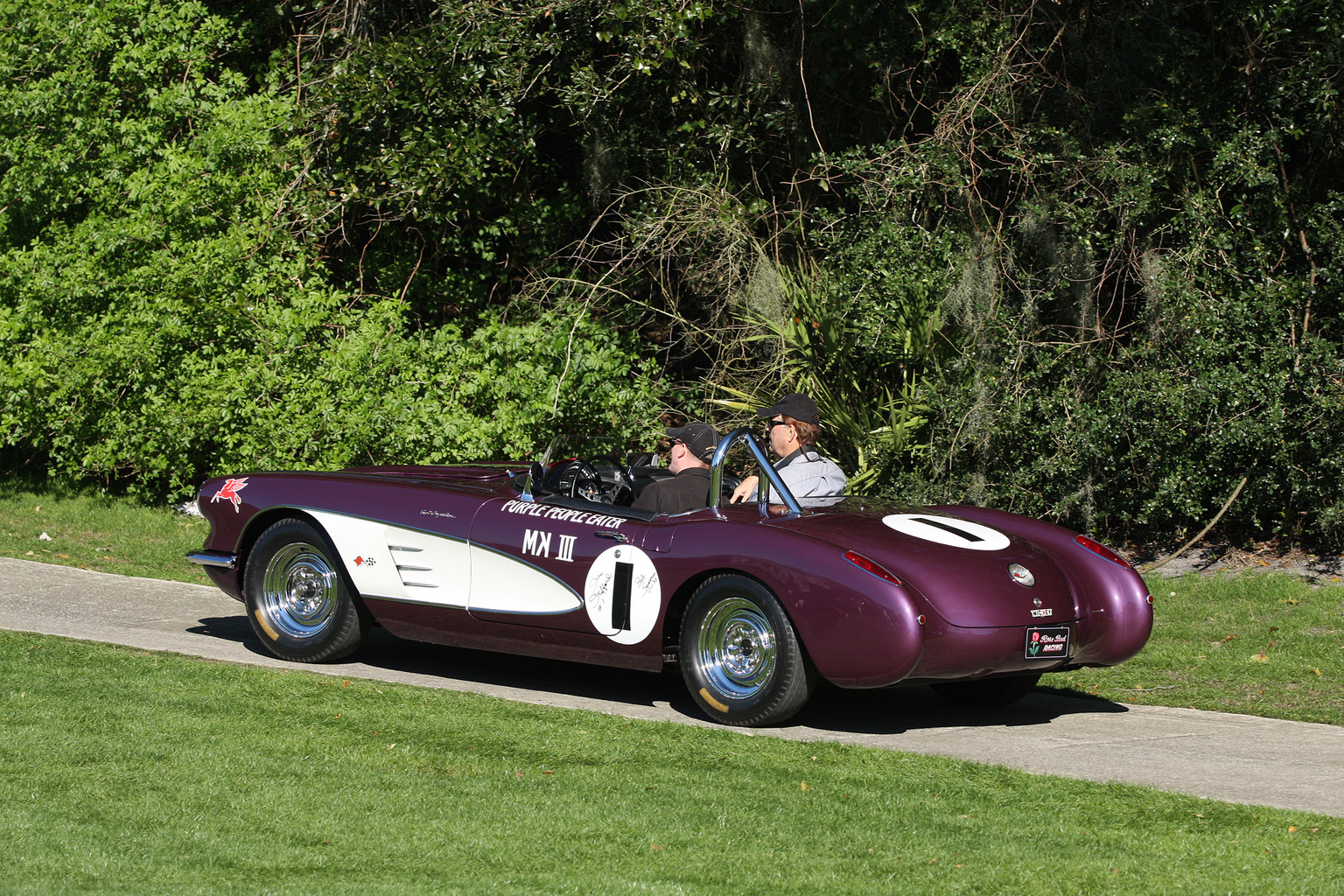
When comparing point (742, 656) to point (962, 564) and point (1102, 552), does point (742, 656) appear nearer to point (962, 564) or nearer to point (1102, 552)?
point (962, 564)

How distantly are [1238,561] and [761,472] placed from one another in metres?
6.13

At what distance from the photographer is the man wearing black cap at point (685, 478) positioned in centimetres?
676

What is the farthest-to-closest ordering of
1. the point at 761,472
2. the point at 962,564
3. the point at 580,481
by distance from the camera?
the point at 580,481 < the point at 761,472 < the point at 962,564

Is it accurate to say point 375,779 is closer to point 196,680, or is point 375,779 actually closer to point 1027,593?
point 196,680

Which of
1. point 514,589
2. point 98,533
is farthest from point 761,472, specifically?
point 98,533

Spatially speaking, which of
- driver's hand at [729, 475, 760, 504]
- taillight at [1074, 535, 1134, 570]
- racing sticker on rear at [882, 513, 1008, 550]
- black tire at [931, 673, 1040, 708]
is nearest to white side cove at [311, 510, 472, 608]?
driver's hand at [729, 475, 760, 504]

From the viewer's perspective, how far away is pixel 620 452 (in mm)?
7387

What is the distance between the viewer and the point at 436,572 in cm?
687

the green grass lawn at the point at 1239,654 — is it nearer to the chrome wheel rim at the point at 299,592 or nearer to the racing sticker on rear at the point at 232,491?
the chrome wheel rim at the point at 299,592

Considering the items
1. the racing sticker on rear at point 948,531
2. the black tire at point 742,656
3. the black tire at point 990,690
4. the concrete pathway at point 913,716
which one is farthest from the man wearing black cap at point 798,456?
the black tire at point 990,690

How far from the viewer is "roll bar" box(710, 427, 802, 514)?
6.42 m

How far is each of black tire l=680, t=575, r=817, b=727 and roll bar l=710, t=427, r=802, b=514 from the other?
54cm

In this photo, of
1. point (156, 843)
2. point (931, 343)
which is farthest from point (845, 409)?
point (156, 843)

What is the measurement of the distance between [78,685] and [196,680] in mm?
523
